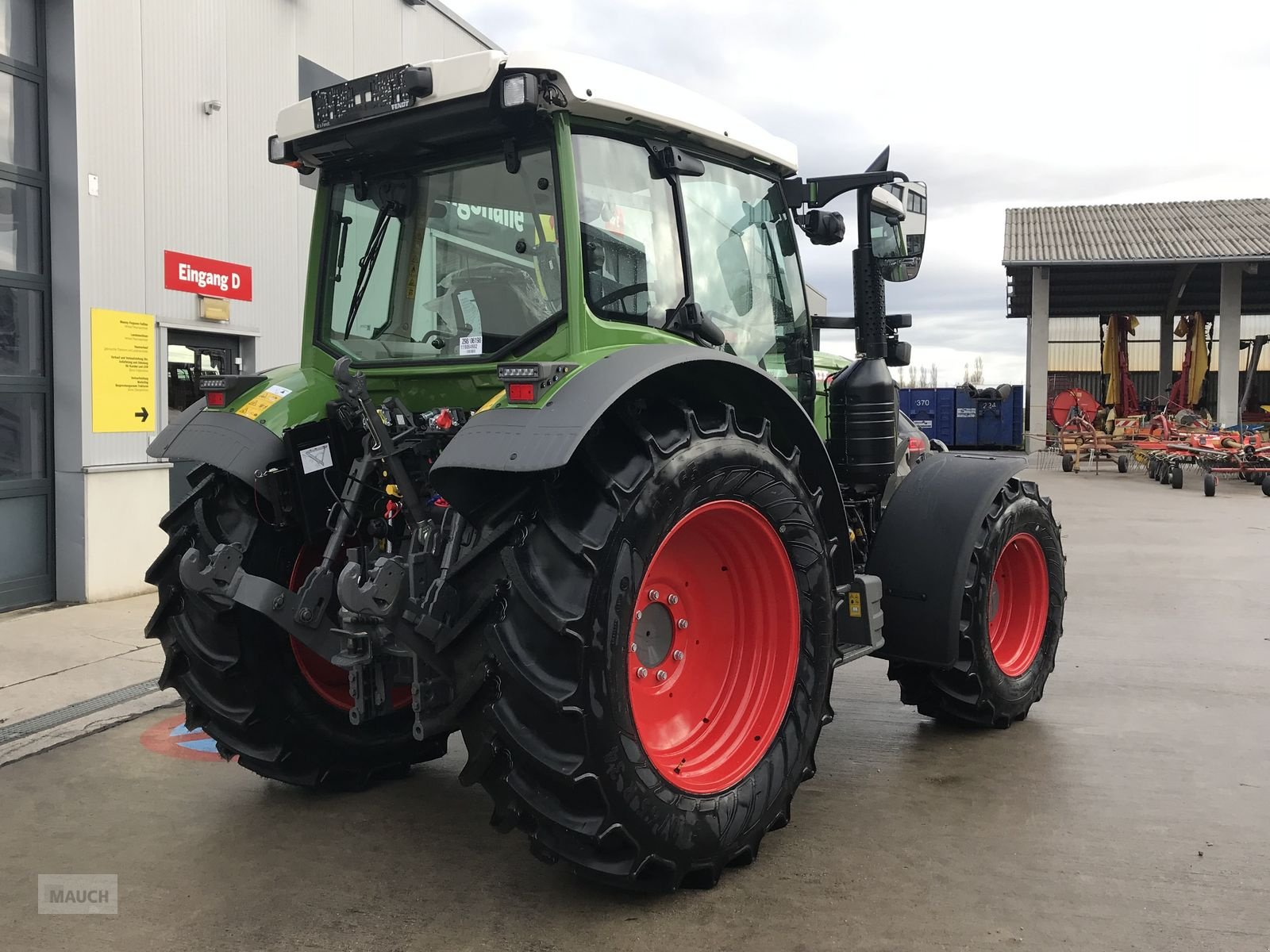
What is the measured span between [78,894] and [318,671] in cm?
109

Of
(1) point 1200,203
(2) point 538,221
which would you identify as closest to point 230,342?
(2) point 538,221

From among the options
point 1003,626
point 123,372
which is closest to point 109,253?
point 123,372

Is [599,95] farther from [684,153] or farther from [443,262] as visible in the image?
[443,262]

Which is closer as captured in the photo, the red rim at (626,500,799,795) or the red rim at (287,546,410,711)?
the red rim at (626,500,799,795)

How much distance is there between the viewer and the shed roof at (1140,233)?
84.8 ft

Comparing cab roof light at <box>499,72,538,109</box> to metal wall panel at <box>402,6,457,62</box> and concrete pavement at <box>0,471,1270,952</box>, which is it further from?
metal wall panel at <box>402,6,457,62</box>

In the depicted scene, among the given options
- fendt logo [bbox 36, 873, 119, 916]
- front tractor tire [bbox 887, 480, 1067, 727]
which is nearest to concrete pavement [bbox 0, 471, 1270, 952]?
fendt logo [bbox 36, 873, 119, 916]

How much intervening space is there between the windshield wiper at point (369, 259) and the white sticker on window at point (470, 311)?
0.45m

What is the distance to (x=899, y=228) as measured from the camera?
169 inches

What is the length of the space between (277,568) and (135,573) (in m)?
4.74

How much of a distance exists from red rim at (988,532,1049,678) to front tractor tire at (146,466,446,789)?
3.10m

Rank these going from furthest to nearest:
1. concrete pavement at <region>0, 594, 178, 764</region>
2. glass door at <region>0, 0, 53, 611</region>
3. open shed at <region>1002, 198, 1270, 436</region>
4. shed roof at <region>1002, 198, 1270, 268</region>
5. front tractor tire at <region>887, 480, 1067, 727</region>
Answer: open shed at <region>1002, 198, 1270, 436</region>
shed roof at <region>1002, 198, 1270, 268</region>
glass door at <region>0, 0, 53, 611</region>
concrete pavement at <region>0, 594, 178, 764</region>
front tractor tire at <region>887, 480, 1067, 727</region>

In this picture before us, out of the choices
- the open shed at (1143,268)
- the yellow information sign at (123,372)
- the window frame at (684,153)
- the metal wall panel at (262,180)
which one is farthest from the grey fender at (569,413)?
the open shed at (1143,268)

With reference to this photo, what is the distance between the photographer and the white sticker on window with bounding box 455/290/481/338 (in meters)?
3.46
